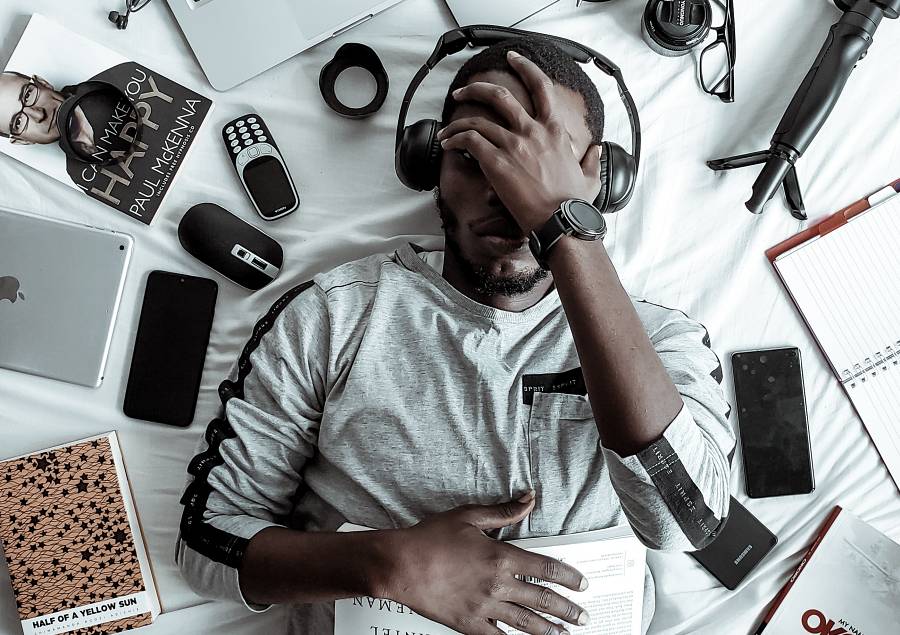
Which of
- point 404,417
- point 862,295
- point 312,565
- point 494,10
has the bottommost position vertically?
point 312,565

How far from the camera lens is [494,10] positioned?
1275 mm

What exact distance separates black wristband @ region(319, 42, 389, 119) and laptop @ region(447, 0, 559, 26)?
0.54 feet

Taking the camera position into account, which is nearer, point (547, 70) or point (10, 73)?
point (547, 70)

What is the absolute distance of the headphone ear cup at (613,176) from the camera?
106 centimetres

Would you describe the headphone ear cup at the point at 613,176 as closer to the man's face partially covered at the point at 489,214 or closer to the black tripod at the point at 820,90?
the man's face partially covered at the point at 489,214

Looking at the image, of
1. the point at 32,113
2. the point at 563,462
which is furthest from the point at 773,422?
the point at 32,113

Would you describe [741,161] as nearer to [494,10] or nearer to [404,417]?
[494,10]

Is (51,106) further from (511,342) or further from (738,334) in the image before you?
(738,334)

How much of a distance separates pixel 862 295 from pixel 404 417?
84cm

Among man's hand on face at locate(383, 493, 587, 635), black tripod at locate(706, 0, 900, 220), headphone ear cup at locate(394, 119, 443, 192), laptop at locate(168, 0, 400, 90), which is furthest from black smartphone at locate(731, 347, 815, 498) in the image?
laptop at locate(168, 0, 400, 90)

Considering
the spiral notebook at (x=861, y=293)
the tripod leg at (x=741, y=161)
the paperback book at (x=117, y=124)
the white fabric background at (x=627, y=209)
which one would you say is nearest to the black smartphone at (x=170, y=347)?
the white fabric background at (x=627, y=209)

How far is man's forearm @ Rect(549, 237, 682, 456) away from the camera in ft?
2.86

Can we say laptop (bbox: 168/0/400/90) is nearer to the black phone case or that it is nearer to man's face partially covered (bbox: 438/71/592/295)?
man's face partially covered (bbox: 438/71/592/295)

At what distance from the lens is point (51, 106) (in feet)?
4.13
